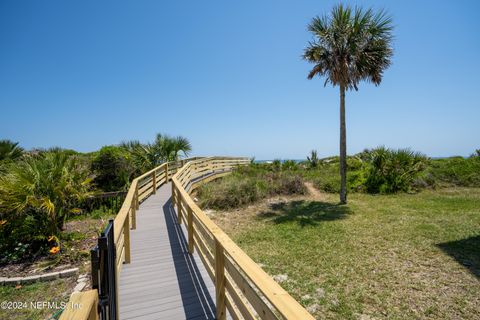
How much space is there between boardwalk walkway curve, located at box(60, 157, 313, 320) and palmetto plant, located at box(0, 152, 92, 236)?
2395 mm

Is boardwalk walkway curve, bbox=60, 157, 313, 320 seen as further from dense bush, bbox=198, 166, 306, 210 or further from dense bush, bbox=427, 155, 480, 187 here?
dense bush, bbox=427, 155, 480, 187

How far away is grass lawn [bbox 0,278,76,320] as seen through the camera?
4637 mm

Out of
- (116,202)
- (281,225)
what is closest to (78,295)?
(281,225)

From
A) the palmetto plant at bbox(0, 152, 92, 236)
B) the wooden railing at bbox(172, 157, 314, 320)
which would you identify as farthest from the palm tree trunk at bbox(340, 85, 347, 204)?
the palmetto plant at bbox(0, 152, 92, 236)

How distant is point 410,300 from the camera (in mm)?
4312

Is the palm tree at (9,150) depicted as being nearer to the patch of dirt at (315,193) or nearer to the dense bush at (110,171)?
the dense bush at (110,171)

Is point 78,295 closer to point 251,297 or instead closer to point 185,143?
point 251,297

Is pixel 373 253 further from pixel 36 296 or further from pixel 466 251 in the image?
pixel 36 296

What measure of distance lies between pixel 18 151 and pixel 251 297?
13676mm

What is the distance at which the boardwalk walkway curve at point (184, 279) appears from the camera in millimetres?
1849

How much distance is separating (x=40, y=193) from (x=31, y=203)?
1.46 ft

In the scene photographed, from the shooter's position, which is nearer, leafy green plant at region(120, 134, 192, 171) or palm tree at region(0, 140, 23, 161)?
palm tree at region(0, 140, 23, 161)

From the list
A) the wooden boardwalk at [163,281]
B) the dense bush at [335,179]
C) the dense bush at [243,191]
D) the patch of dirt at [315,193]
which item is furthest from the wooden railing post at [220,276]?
the dense bush at [335,179]

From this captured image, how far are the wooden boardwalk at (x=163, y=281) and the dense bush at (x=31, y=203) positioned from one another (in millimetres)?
2701
